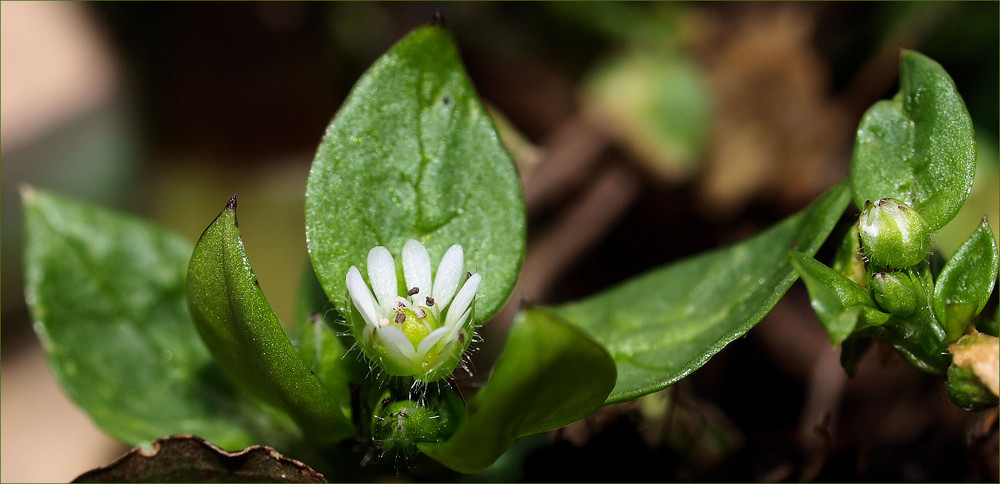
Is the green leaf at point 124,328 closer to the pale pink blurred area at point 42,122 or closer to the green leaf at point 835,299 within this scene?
the pale pink blurred area at point 42,122

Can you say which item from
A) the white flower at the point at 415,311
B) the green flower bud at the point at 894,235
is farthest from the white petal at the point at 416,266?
the green flower bud at the point at 894,235

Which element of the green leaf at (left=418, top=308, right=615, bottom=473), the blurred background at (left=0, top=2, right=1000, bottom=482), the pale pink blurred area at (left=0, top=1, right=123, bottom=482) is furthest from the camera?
the blurred background at (left=0, top=2, right=1000, bottom=482)

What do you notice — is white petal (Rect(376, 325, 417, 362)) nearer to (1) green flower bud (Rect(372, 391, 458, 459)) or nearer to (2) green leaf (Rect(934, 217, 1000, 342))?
(1) green flower bud (Rect(372, 391, 458, 459))

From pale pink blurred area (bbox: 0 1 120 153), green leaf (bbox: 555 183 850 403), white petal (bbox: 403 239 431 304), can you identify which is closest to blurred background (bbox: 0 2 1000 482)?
pale pink blurred area (bbox: 0 1 120 153)

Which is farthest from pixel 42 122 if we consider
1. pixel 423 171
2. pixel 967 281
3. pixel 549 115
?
pixel 967 281

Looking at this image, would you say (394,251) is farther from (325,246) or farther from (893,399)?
(893,399)

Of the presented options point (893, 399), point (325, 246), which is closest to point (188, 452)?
point (325, 246)

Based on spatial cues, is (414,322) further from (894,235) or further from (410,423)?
(894,235)
